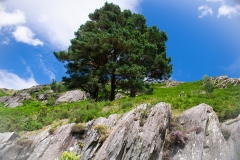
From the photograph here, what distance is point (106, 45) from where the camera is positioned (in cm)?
2962

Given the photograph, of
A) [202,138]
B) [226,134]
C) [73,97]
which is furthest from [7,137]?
[73,97]

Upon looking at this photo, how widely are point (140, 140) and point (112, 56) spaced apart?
20.3 meters

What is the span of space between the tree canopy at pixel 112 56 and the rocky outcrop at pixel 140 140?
13.4 meters

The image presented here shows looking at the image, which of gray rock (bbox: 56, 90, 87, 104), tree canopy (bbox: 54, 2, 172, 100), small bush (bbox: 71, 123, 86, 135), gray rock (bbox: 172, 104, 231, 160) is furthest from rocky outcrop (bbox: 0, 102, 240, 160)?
gray rock (bbox: 56, 90, 87, 104)

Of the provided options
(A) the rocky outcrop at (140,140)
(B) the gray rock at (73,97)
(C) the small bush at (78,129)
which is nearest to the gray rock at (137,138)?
(A) the rocky outcrop at (140,140)

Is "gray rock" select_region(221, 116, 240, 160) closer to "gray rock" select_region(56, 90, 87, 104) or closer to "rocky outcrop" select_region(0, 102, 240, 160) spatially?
"rocky outcrop" select_region(0, 102, 240, 160)

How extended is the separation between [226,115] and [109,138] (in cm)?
850

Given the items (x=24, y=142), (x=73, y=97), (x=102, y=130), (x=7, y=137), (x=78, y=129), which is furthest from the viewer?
(x=73, y=97)

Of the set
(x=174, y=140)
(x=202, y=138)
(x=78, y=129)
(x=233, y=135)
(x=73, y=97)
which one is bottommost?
(x=174, y=140)

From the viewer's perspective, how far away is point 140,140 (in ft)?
45.8

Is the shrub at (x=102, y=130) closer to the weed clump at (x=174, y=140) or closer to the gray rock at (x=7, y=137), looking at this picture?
the weed clump at (x=174, y=140)

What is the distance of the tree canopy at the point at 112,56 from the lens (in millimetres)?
30172

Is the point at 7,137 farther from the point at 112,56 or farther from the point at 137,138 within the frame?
the point at 112,56

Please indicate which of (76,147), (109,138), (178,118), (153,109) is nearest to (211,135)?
(178,118)
